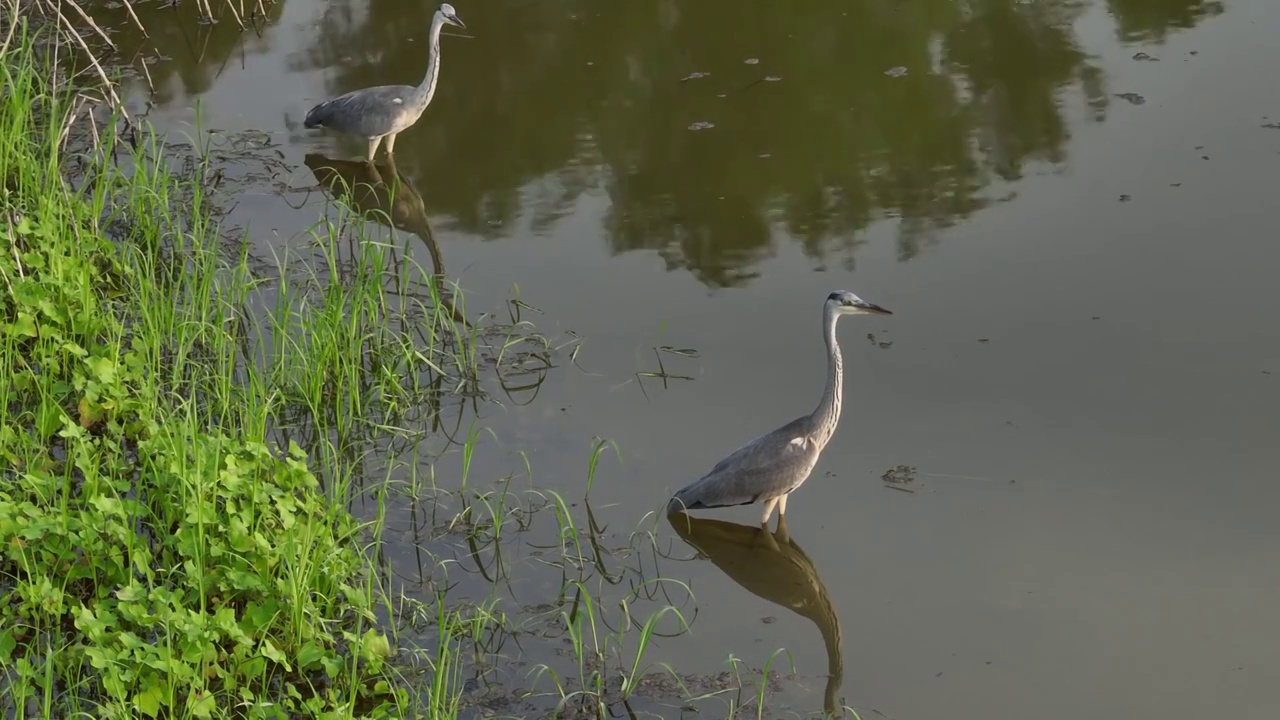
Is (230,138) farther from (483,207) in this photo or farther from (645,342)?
(645,342)

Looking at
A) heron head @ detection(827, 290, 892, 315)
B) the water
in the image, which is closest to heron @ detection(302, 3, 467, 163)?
the water

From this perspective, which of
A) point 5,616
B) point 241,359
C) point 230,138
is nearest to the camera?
point 5,616

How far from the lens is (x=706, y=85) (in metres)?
8.41

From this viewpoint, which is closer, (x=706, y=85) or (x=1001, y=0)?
(x=706, y=85)

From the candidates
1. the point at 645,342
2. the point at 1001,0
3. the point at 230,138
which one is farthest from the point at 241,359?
the point at 1001,0

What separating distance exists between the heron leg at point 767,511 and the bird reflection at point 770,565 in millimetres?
29

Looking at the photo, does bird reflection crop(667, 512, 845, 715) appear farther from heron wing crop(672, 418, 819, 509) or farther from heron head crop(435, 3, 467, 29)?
heron head crop(435, 3, 467, 29)

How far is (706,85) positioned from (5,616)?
5322mm

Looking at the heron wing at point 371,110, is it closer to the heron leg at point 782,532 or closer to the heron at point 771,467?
the heron at point 771,467

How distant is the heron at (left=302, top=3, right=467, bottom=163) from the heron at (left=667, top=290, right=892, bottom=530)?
11.9ft

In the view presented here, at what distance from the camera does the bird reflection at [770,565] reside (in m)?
4.82

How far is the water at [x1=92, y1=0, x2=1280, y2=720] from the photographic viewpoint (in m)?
4.71

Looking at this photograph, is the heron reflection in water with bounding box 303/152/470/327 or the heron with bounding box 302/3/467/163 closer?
the heron reflection in water with bounding box 303/152/470/327

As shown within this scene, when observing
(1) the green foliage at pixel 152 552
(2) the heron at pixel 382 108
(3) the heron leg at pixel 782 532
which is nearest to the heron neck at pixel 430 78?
(2) the heron at pixel 382 108
